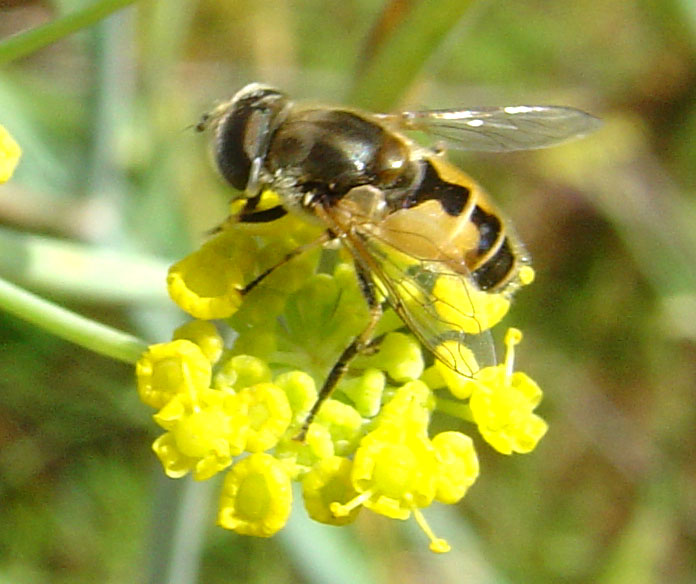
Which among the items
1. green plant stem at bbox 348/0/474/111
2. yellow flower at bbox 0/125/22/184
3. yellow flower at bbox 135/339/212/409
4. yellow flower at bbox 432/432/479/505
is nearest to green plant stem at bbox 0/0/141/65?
yellow flower at bbox 0/125/22/184

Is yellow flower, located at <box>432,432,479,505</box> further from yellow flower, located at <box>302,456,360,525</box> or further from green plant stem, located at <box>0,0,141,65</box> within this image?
green plant stem, located at <box>0,0,141,65</box>

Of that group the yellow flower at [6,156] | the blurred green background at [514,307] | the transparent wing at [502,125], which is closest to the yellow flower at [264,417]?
the yellow flower at [6,156]

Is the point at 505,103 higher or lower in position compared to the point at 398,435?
lower

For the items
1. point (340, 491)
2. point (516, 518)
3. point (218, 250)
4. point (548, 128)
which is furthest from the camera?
point (516, 518)

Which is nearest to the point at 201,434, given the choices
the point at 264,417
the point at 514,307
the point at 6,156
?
the point at 264,417

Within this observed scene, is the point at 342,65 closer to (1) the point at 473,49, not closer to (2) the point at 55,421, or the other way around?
(1) the point at 473,49

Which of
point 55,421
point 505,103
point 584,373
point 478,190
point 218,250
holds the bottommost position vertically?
point 55,421

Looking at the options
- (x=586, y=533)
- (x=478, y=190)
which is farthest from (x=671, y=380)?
(x=478, y=190)
